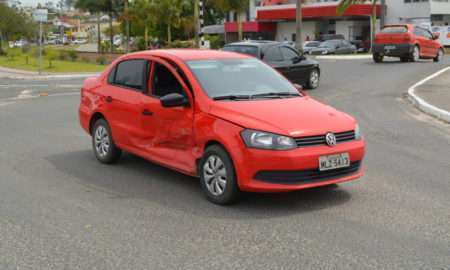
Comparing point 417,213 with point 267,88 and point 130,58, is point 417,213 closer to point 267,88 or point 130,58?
point 267,88

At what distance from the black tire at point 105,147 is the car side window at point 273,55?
972 cm

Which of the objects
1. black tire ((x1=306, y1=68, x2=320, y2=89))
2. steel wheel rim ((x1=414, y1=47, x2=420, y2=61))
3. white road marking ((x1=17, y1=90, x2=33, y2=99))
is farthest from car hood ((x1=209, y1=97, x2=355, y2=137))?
steel wheel rim ((x1=414, y1=47, x2=420, y2=61))

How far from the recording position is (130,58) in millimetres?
8562

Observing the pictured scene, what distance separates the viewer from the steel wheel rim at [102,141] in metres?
8.74

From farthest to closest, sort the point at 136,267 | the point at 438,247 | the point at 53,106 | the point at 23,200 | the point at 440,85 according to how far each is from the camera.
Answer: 1. the point at 440,85
2. the point at 53,106
3. the point at 23,200
4. the point at 438,247
5. the point at 136,267

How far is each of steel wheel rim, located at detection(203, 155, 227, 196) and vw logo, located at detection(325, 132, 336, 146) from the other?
1070 millimetres

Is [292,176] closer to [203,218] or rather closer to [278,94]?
[203,218]

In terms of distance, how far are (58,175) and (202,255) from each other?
370 cm

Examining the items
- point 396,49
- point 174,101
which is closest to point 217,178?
point 174,101

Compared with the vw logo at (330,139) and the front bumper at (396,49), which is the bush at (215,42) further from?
the vw logo at (330,139)

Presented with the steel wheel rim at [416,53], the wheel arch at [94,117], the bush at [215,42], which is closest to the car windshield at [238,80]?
the wheel arch at [94,117]

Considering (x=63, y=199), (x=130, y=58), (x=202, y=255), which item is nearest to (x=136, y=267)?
(x=202, y=255)

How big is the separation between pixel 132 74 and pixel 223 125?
7.58ft

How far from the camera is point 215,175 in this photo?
21.7 feet
